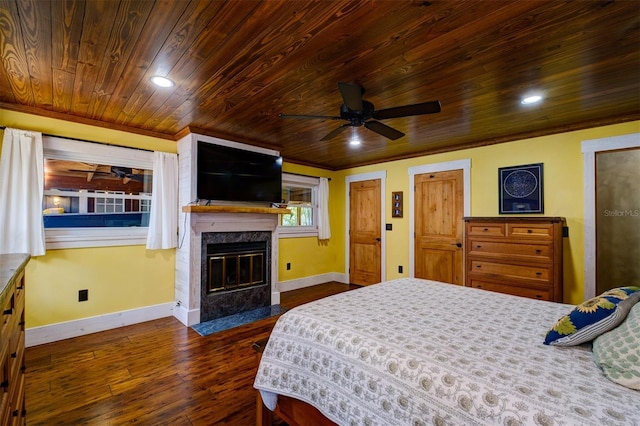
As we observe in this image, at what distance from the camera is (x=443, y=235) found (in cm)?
442

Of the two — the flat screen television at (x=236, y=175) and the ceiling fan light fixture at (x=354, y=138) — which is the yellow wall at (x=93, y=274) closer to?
the flat screen television at (x=236, y=175)

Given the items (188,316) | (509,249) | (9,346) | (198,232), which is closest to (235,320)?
(188,316)

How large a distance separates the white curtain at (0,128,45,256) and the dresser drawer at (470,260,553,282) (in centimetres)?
468

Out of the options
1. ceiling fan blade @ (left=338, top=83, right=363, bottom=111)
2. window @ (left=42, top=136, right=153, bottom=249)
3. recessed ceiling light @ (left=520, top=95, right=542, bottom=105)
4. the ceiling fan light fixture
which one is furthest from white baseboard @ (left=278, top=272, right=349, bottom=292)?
recessed ceiling light @ (left=520, top=95, right=542, bottom=105)

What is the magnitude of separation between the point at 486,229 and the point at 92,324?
4601mm

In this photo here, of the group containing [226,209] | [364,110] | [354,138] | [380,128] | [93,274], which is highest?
[354,138]

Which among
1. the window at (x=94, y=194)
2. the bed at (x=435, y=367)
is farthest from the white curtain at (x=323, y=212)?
the bed at (x=435, y=367)

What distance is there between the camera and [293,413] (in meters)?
1.60

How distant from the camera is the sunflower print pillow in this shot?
123 cm

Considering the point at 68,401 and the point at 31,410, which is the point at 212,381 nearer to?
the point at 68,401

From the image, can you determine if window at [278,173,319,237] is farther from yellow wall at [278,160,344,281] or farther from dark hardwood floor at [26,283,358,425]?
dark hardwood floor at [26,283,358,425]

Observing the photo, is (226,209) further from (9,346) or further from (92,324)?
(9,346)

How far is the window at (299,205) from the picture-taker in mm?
5156

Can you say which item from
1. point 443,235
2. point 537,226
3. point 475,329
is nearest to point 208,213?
point 475,329
